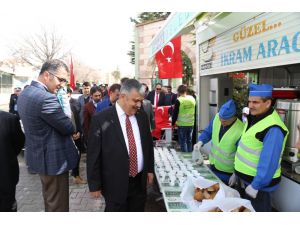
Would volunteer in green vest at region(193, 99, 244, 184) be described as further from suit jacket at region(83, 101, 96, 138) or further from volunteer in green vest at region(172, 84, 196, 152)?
volunteer in green vest at region(172, 84, 196, 152)

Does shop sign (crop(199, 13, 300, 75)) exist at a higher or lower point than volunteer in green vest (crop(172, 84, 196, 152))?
higher

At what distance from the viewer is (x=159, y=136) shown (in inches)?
304

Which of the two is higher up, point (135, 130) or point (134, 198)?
point (135, 130)

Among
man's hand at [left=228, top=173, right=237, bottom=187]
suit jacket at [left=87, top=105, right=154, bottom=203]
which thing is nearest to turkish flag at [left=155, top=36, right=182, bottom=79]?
man's hand at [left=228, top=173, right=237, bottom=187]

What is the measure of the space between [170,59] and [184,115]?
2787 millimetres

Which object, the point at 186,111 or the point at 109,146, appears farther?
the point at 186,111

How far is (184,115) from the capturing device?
→ 6.98 m

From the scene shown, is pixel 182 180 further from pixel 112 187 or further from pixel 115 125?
pixel 115 125

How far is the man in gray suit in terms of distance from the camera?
2.65 metres

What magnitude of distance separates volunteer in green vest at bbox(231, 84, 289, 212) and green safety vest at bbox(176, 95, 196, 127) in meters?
3.90

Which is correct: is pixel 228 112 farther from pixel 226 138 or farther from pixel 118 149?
pixel 118 149

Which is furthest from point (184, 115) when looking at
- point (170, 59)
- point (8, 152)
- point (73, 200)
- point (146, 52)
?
point (146, 52)

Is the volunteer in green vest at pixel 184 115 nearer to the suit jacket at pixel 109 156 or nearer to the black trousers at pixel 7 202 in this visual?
the suit jacket at pixel 109 156

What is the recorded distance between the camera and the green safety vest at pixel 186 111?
22.6 feet
